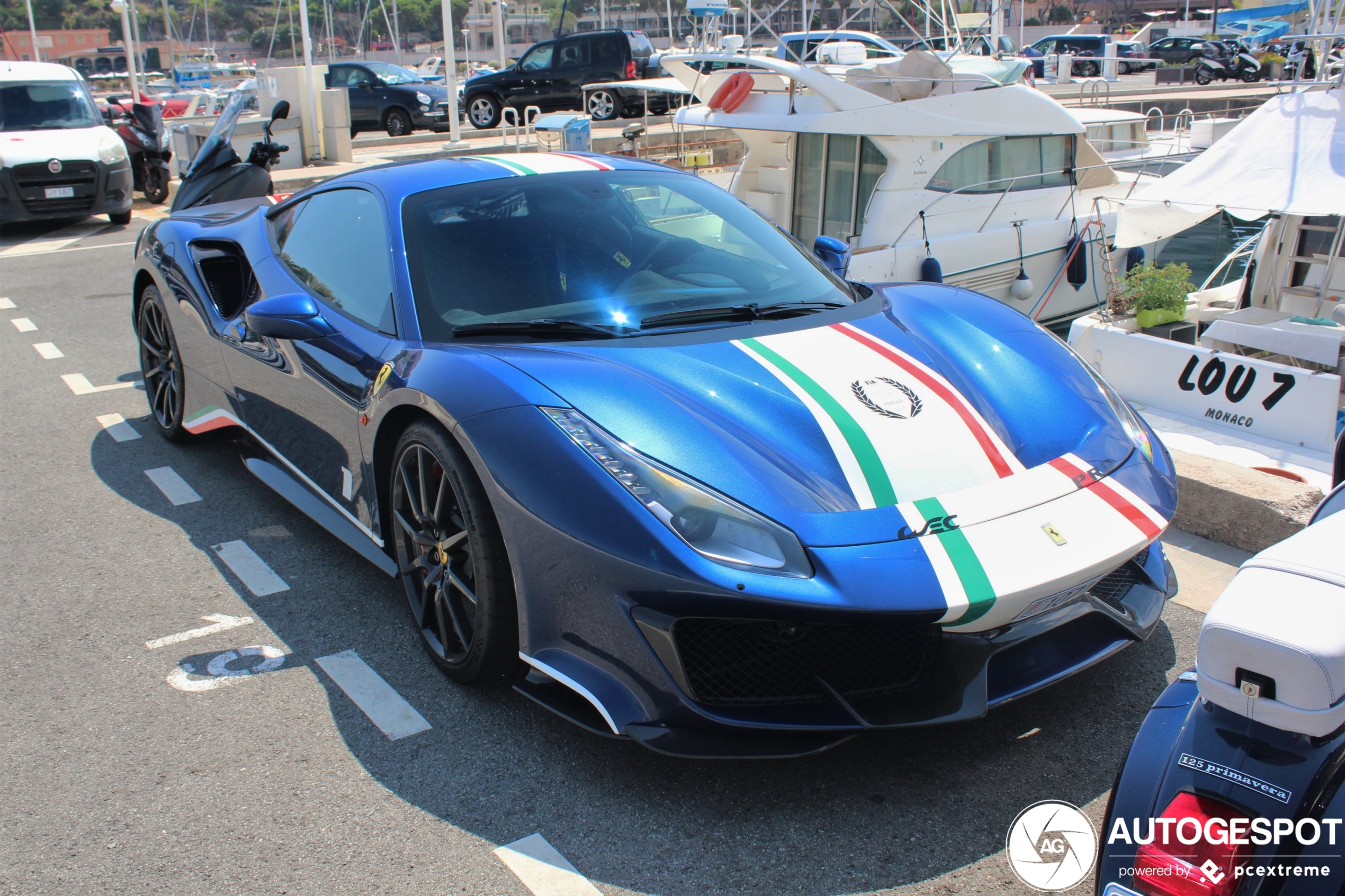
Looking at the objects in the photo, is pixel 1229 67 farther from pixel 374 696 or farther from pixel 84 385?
pixel 374 696

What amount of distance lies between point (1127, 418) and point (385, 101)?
20272mm

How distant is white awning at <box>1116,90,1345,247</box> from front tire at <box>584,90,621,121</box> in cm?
1514

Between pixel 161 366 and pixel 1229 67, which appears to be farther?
pixel 1229 67

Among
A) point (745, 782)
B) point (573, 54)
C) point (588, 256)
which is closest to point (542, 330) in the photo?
point (588, 256)

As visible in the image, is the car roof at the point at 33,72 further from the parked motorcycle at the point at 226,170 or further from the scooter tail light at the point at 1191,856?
the scooter tail light at the point at 1191,856

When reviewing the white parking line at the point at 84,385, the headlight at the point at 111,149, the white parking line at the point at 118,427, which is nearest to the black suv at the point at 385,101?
the headlight at the point at 111,149

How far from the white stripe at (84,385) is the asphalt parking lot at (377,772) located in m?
2.30

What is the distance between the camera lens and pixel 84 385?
5.84 meters

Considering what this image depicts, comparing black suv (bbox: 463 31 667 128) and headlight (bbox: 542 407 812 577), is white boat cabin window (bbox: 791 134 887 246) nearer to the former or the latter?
headlight (bbox: 542 407 812 577)

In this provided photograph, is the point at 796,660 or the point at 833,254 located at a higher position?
the point at 833,254

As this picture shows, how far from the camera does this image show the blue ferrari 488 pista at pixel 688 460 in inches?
87.6

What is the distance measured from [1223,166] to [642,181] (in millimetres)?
3412

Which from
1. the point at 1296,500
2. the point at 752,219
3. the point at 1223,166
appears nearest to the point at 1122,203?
the point at 1223,166

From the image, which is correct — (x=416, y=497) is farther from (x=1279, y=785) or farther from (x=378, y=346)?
(x=1279, y=785)
